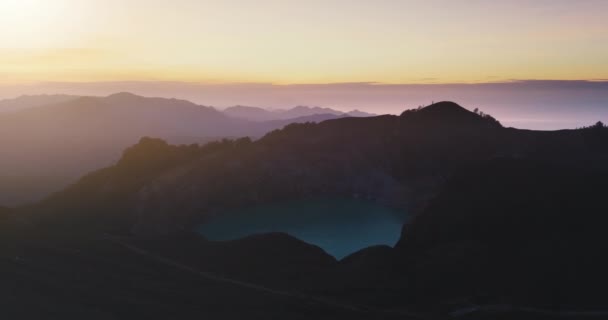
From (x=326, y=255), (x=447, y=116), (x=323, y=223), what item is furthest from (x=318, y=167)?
(x=326, y=255)

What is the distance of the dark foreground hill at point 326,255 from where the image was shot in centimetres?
3566

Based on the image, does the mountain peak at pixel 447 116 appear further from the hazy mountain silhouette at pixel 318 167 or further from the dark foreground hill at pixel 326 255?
the dark foreground hill at pixel 326 255

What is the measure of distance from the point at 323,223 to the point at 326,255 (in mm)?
22017

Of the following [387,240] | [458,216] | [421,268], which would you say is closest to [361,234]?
[387,240]

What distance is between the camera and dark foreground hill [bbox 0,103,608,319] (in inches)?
1404

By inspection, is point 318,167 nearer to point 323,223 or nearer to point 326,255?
point 323,223

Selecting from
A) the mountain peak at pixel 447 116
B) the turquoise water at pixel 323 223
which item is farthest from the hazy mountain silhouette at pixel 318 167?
the turquoise water at pixel 323 223

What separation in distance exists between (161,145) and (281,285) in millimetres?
67962

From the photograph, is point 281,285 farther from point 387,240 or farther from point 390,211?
point 390,211

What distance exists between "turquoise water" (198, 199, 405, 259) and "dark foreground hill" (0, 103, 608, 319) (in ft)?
10.0

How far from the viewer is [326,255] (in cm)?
5469

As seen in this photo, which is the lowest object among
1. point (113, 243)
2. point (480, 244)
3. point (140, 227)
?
point (140, 227)

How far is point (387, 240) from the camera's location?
70.1m

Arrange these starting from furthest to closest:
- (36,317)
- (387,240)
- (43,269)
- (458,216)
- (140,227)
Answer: (140,227), (387,240), (458,216), (43,269), (36,317)
